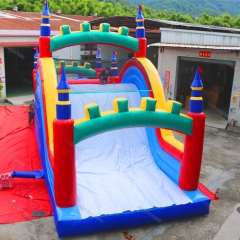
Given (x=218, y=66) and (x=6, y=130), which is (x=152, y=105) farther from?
(x=218, y=66)

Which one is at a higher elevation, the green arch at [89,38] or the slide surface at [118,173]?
the green arch at [89,38]

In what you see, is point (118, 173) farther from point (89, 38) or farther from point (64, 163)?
point (89, 38)

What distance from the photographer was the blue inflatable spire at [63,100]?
19.7ft

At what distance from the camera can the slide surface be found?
22.9 ft

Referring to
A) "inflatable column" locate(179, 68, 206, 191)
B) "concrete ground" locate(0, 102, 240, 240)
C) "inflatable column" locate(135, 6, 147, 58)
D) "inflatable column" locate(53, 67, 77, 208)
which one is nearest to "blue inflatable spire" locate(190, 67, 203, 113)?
"inflatable column" locate(179, 68, 206, 191)

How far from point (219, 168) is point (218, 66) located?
11.5 metres

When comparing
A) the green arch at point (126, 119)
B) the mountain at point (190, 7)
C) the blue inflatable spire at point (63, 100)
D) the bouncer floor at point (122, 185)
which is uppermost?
the mountain at point (190, 7)

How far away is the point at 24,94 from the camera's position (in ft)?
63.9

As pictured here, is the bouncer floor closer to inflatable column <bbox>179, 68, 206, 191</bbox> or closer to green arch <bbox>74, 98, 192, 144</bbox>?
inflatable column <bbox>179, 68, 206, 191</bbox>

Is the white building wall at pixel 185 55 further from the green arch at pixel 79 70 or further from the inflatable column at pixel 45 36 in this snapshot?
the inflatable column at pixel 45 36

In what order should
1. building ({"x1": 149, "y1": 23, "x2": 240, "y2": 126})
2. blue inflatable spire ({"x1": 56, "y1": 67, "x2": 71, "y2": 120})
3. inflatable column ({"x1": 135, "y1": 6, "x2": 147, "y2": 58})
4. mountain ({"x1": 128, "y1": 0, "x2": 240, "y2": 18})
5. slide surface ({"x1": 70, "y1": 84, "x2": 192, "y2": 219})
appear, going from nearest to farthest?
Answer: blue inflatable spire ({"x1": 56, "y1": 67, "x2": 71, "y2": 120}), slide surface ({"x1": 70, "y1": 84, "x2": 192, "y2": 219}), inflatable column ({"x1": 135, "y1": 6, "x2": 147, "y2": 58}), building ({"x1": 149, "y1": 23, "x2": 240, "y2": 126}), mountain ({"x1": 128, "y1": 0, "x2": 240, "y2": 18})

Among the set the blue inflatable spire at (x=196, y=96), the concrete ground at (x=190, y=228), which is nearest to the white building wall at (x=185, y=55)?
the concrete ground at (x=190, y=228)

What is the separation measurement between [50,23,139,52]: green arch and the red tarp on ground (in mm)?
3250

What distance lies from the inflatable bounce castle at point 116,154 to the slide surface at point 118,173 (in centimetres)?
2
